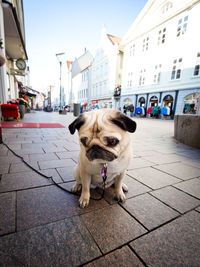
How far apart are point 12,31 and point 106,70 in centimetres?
2696

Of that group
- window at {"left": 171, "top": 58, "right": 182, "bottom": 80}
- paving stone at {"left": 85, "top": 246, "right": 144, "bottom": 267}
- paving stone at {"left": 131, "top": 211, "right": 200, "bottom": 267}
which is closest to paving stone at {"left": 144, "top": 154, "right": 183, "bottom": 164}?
paving stone at {"left": 131, "top": 211, "right": 200, "bottom": 267}

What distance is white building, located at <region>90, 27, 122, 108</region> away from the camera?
30.6m

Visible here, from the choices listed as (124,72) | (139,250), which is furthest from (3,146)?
(124,72)

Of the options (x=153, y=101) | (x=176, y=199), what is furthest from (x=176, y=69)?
(x=176, y=199)

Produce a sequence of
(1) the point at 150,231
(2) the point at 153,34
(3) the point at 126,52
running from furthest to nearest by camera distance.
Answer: (3) the point at 126,52 < (2) the point at 153,34 < (1) the point at 150,231

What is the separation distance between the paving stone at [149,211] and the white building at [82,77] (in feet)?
137

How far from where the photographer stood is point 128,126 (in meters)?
1.31

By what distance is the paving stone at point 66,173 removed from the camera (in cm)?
223

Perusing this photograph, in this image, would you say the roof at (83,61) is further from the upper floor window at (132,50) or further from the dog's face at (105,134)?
the dog's face at (105,134)

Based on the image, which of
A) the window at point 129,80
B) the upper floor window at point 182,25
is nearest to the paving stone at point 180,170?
the upper floor window at point 182,25

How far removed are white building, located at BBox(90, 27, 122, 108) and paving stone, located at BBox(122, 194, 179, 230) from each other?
3059cm

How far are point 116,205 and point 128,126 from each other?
1018 mm

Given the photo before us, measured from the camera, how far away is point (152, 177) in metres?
2.46

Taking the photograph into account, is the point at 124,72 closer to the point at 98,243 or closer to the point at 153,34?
the point at 153,34
